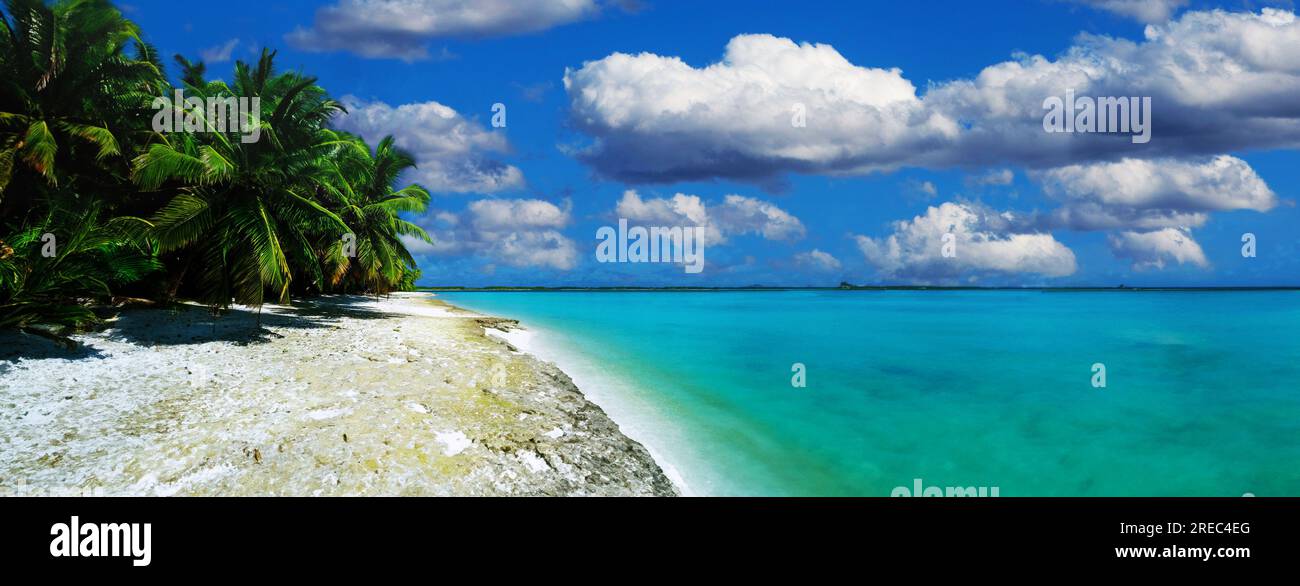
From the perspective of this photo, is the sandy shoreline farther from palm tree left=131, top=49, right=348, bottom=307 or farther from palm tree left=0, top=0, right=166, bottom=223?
palm tree left=0, top=0, right=166, bottom=223

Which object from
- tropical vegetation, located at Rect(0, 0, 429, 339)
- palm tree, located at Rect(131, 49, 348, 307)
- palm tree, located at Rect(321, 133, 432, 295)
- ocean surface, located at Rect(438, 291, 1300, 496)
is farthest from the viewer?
palm tree, located at Rect(321, 133, 432, 295)

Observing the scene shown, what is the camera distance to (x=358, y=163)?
73.2 feet

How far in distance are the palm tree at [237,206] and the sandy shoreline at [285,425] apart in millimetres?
1945

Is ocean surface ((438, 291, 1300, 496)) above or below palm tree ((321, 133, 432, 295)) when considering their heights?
below

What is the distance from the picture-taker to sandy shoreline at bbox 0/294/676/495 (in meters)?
5.37

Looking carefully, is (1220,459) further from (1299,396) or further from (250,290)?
(250,290)

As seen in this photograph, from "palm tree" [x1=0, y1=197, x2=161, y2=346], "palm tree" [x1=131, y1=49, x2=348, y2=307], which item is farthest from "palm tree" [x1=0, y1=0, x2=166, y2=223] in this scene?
"palm tree" [x1=0, y1=197, x2=161, y2=346]

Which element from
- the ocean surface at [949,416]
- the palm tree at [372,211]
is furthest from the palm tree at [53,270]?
the ocean surface at [949,416]

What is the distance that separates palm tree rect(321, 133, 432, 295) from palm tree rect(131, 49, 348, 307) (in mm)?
1347

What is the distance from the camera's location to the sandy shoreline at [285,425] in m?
5.37

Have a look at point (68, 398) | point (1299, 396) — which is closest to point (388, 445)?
point (68, 398)

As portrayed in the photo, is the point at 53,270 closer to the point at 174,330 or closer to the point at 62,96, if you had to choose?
the point at 174,330

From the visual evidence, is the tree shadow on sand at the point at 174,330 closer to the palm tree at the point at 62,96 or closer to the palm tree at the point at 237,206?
the palm tree at the point at 237,206

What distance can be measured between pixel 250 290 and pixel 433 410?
7969 millimetres
